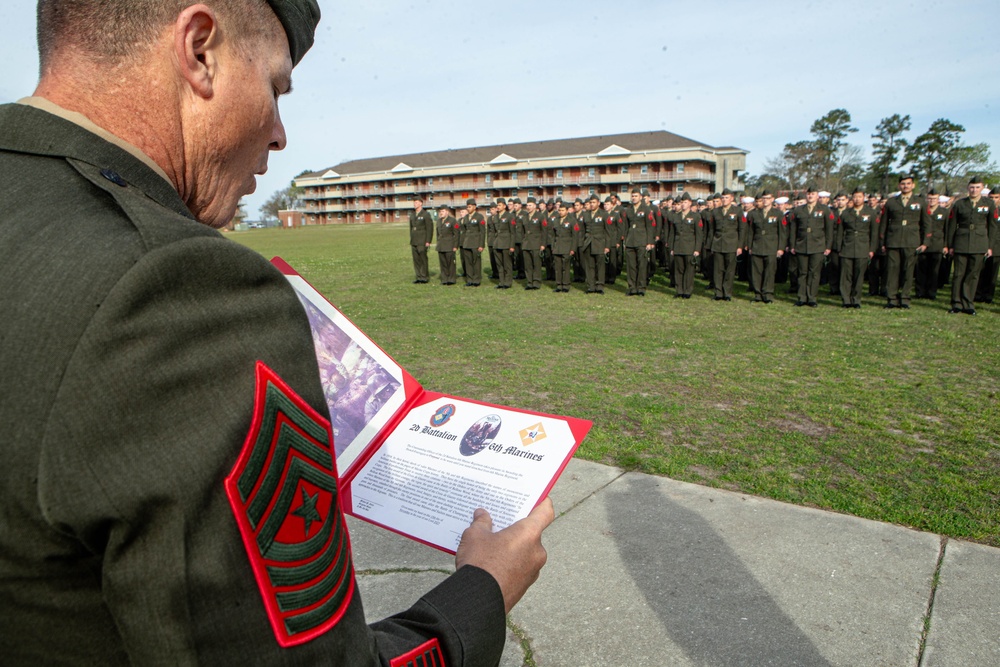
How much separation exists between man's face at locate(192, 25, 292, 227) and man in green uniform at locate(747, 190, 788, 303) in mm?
13444

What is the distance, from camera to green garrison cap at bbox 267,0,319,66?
3.37 ft

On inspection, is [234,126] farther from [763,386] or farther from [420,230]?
[420,230]

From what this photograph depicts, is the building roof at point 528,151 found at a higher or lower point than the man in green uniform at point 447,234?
higher

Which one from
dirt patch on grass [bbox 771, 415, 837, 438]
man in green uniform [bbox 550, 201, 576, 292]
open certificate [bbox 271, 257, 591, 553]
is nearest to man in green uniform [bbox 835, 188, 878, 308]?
man in green uniform [bbox 550, 201, 576, 292]

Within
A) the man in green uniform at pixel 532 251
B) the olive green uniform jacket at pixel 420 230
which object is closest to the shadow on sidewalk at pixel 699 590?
the man in green uniform at pixel 532 251

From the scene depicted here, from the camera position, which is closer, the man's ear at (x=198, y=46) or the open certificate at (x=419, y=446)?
the man's ear at (x=198, y=46)

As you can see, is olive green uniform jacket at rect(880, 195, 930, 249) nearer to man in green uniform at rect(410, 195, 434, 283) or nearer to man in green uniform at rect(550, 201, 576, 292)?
man in green uniform at rect(550, 201, 576, 292)

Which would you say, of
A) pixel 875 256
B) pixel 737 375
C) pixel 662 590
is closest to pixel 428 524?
pixel 662 590

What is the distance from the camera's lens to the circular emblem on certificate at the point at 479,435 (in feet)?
5.24

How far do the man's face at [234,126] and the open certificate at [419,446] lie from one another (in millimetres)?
383

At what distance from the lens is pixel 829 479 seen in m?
4.28

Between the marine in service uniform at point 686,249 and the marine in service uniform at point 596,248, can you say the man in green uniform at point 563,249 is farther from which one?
the marine in service uniform at point 686,249

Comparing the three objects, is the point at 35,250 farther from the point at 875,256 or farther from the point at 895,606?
the point at 875,256

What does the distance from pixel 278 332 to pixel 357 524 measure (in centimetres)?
331
